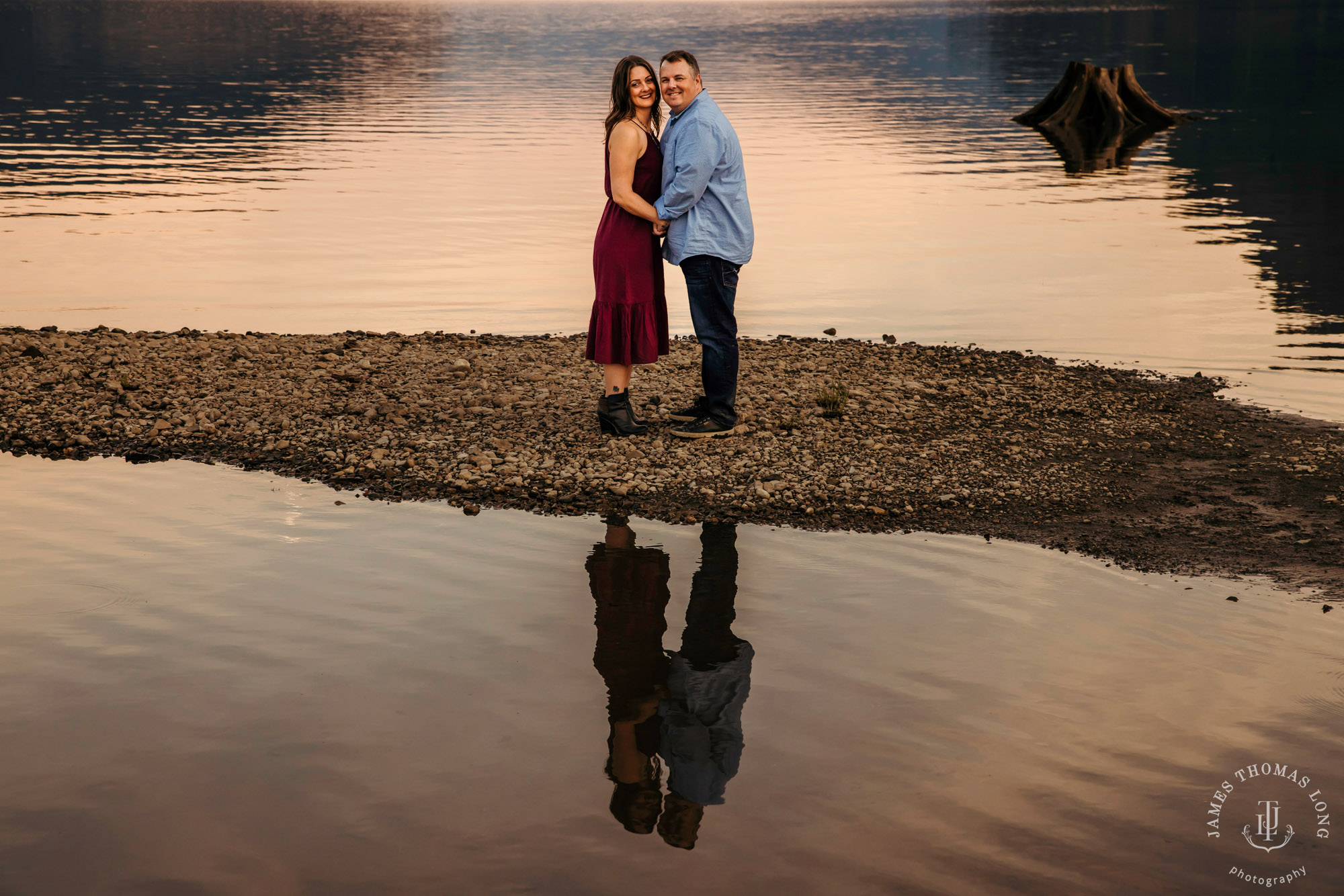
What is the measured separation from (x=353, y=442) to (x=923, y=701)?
5.17 metres

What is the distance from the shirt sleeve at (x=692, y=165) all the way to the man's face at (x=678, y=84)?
0.60ft

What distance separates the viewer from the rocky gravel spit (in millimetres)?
7688

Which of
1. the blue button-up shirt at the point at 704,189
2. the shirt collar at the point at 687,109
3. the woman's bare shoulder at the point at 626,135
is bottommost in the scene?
the blue button-up shirt at the point at 704,189

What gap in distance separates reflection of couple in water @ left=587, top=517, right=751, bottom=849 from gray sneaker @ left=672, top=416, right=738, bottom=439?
155cm

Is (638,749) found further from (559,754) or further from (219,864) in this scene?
(219,864)

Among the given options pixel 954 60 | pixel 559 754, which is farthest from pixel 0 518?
pixel 954 60

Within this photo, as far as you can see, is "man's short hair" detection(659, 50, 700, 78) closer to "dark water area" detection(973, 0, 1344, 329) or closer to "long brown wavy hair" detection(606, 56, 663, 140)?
"long brown wavy hair" detection(606, 56, 663, 140)

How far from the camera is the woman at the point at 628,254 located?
8359mm

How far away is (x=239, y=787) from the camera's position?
4688 mm

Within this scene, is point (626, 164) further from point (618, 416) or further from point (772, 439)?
point (772, 439)

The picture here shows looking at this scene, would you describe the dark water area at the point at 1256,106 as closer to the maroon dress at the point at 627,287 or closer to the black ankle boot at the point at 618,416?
the maroon dress at the point at 627,287

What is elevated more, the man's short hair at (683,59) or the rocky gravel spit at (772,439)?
the man's short hair at (683,59)

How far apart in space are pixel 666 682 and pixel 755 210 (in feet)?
59.1

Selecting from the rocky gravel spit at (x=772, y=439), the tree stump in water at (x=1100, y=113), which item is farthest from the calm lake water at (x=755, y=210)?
the rocky gravel spit at (x=772, y=439)
